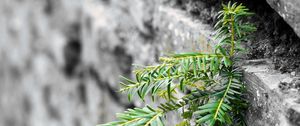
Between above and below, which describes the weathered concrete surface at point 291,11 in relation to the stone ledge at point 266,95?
above

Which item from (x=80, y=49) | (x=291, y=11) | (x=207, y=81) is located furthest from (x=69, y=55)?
(x=291, y=11)

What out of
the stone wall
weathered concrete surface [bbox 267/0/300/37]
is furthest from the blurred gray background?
weathered concrete surface [bbox 267/0/300/37]

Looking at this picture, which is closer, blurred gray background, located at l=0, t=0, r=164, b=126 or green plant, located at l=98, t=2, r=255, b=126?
green plant, located at l=98, t=2, r=255, b=126

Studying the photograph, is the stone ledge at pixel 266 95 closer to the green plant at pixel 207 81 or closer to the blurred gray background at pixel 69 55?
the green plant at pixel 207 81

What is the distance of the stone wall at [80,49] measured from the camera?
1374mm

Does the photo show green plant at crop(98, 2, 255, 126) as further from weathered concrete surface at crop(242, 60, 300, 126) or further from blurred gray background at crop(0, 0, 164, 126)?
blurred gray background at crop(0, 0, 164, 126)

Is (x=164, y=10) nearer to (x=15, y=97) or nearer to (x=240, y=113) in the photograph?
(x=240, y=113)

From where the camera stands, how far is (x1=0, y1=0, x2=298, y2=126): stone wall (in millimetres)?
1374

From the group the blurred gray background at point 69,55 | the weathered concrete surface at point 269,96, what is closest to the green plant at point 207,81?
the weathered concrete surface at point 269,96

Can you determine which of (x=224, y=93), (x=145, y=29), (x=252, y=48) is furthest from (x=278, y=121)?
(x=145, y=29)

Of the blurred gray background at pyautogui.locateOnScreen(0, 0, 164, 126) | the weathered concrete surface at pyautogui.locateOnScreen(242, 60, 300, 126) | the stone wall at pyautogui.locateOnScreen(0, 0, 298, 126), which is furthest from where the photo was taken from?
the blurred gray background at pyautogui.locateOnScreen(0, 0, 164, 126)

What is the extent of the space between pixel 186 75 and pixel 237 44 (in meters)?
0.10

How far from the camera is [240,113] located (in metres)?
0.79

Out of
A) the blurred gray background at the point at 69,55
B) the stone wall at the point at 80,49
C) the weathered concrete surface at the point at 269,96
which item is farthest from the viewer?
the blurred gray background at the point at 69,55
